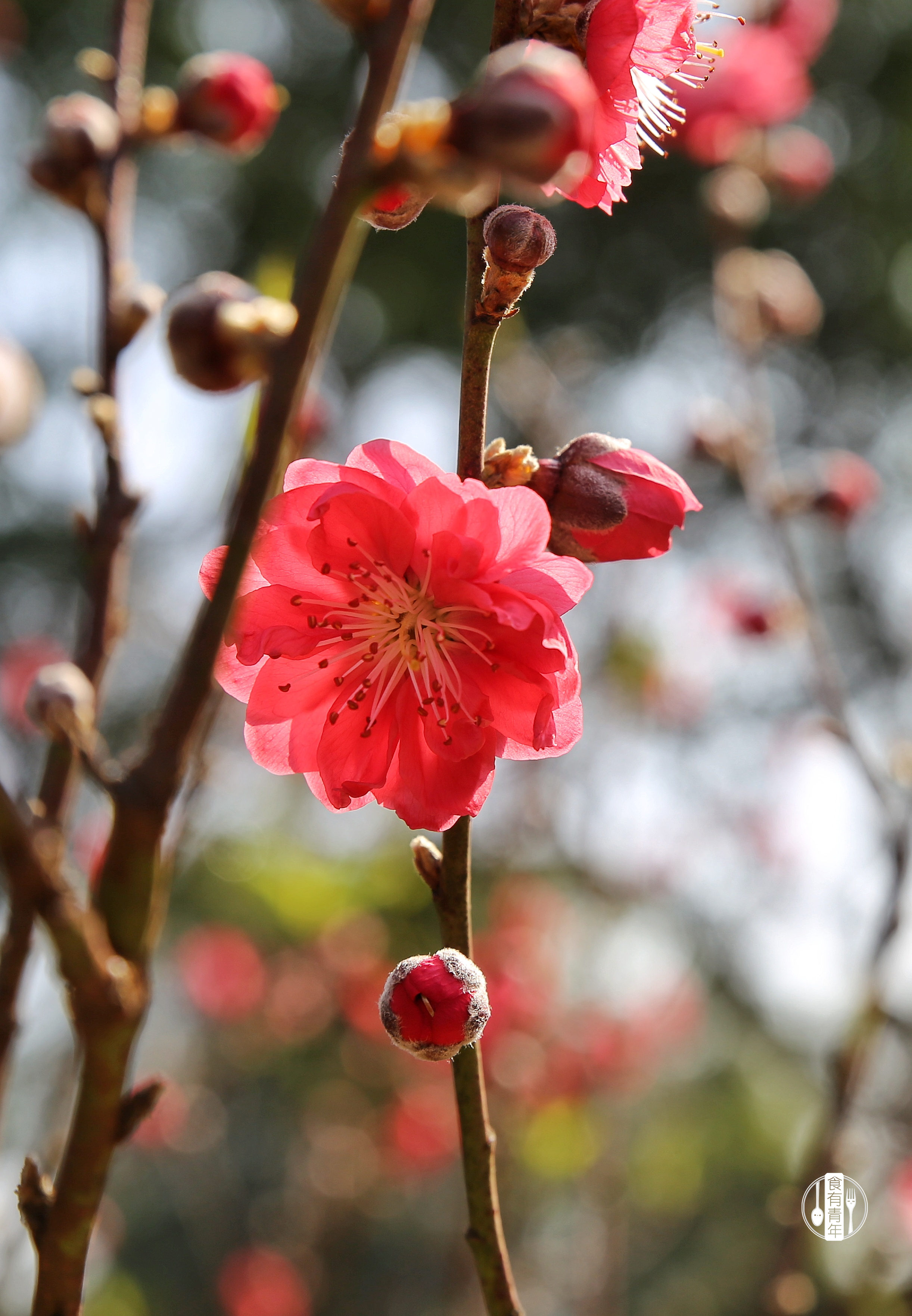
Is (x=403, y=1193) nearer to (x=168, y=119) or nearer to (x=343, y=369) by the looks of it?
(x=168, y=119)

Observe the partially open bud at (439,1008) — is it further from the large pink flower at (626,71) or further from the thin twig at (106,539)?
the large pink flower at (626,71)

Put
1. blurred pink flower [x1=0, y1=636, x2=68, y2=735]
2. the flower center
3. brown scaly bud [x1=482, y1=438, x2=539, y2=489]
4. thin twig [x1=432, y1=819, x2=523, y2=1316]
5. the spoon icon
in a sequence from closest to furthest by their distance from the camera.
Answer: thin twig [x1=432, y1=819, x2=523, y2=1316] → brown scaly bud [x1=482, y1=438, x2=539, y2=489] → the flower center → the spoon icon → blurred pink flower [x1=0, y1=636, x2=68, y2=735]

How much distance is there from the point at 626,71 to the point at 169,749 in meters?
0.58

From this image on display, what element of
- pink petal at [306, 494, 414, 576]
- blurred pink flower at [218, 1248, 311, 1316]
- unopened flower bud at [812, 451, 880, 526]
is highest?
pink petal at [306, 494, 414, 576]

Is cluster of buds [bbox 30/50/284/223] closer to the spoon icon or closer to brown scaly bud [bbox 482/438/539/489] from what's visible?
brown scaly bud [bbox 482/438/539/489]

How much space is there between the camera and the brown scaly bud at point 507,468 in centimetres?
75

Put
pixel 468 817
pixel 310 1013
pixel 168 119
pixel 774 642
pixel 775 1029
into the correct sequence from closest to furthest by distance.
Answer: pixel 468 817
pixel 168 119
pixel 774 642
pixel 310 1013
pixel 775 1029

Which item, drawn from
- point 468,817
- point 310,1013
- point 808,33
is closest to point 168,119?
point 468,817

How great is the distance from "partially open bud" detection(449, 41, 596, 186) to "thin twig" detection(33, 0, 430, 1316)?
A: 45 millimetres

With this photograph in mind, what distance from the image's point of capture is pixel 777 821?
4.21 m

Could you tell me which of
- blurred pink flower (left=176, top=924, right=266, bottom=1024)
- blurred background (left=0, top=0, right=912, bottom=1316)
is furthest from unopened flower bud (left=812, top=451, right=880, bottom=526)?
blurred pink flower (left=176, top=924, right=266, bottom=1024)

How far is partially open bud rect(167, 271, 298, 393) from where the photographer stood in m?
0.51

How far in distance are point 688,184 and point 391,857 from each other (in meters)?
4.71

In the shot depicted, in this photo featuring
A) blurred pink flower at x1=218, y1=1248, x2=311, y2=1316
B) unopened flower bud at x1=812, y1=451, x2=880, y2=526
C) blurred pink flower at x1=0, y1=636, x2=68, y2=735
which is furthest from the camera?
blurred pink flower at x1=218, y1=1248, x2=311, y2=1316
